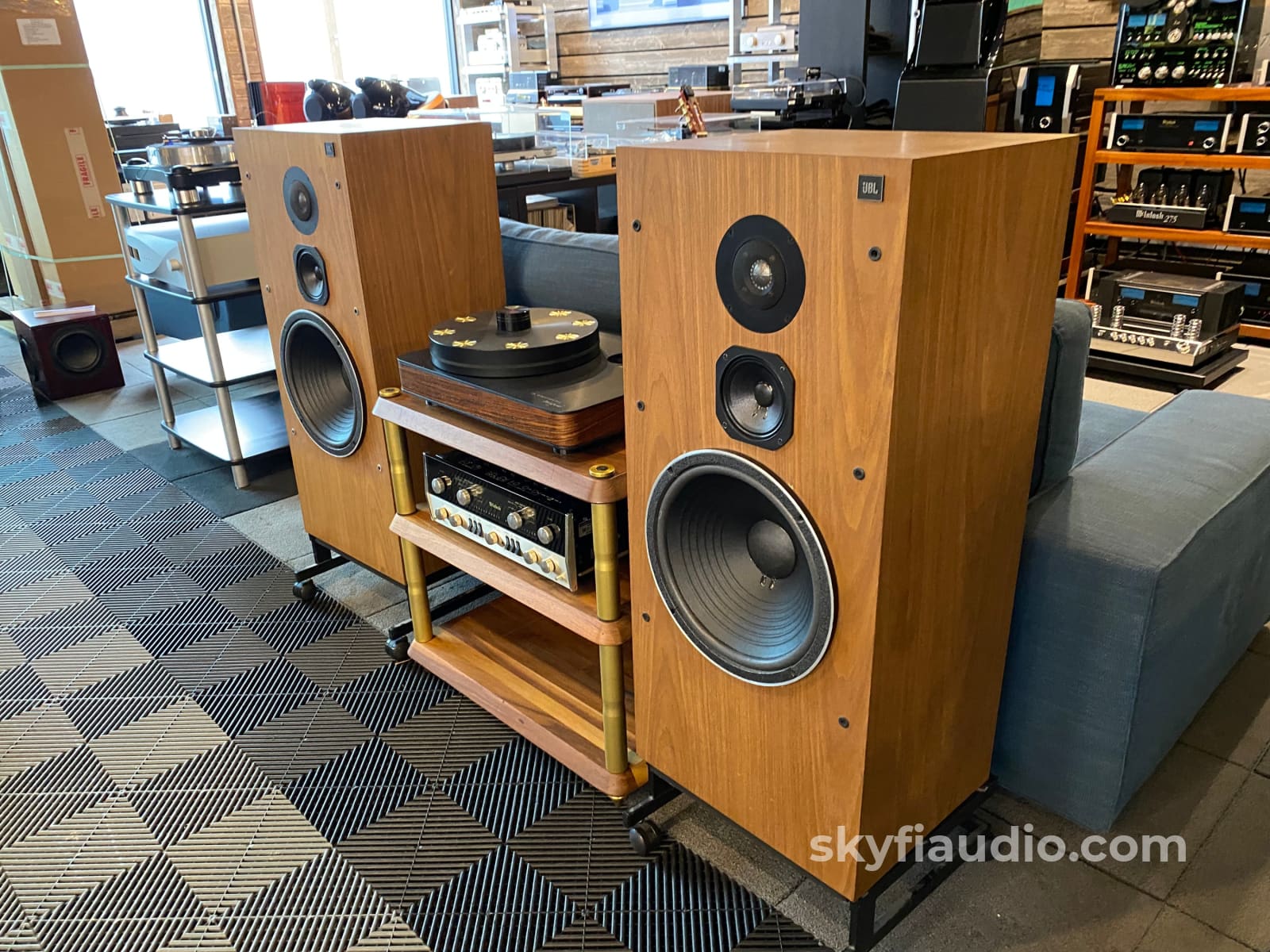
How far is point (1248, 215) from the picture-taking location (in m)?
3.18

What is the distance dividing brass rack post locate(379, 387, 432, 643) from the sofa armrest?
3.39 feet

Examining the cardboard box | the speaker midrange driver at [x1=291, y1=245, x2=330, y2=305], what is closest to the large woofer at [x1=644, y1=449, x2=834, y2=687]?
the speaker midrange driver at [x1=291, y1=245, x2=330, y2=305]

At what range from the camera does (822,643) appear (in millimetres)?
1021

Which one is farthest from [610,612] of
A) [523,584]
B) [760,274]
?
[760,274]

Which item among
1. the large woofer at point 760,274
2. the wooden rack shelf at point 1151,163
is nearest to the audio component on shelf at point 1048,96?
the wooden rack shelf at point 1151,163

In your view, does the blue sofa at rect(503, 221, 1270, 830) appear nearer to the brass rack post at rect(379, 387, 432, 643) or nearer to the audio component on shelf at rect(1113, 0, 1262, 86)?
the brass rack post at rect(379, 387, 432, 643)

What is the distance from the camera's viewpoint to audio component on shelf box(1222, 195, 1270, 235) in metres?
3.14

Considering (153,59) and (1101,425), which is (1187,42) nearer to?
(1101,425)

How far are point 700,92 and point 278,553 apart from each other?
2226mm

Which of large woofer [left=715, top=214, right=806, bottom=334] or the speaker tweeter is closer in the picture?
large woofer [left=715, top=214, right=806, bottom=334]

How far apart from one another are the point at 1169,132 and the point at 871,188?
3.16 meters

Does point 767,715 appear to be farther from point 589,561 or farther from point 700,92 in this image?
point 700,92

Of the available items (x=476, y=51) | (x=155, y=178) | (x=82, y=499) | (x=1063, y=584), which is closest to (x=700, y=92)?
(x=155, y=178)

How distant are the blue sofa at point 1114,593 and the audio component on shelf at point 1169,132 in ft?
7.27
